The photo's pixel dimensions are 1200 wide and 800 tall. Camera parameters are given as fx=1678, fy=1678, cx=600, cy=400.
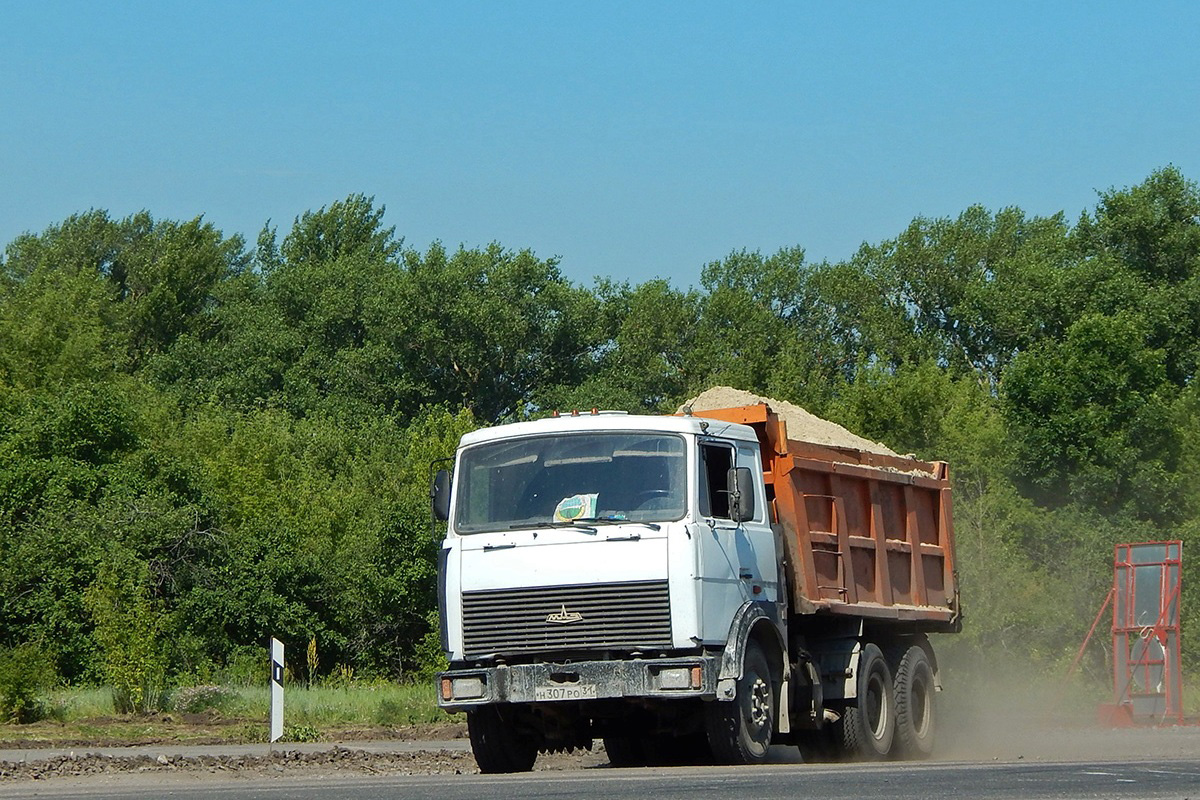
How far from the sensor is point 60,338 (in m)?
53.4

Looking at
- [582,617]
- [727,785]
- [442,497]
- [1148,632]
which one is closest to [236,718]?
[442,497]

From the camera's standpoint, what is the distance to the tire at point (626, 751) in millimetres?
15969

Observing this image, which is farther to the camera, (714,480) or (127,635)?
(127,635)

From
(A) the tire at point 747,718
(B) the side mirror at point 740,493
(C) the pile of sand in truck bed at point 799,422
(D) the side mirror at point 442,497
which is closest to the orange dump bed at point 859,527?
(A) the tire at point 747,718

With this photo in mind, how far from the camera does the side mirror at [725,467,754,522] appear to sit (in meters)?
14.3

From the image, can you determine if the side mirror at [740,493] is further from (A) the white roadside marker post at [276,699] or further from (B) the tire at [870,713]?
(A) the white roadside marker post at [276,699]

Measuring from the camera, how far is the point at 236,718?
2280cm

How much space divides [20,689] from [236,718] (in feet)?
9.29

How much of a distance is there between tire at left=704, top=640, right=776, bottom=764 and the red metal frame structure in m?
12.5

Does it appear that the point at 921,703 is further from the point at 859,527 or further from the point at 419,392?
the point at 419,392

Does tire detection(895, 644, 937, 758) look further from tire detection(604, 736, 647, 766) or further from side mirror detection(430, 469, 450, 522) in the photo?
side mirror detection(430, 469, 450, 522)

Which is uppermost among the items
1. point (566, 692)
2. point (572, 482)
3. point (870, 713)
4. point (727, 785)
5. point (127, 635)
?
point (572, 482)

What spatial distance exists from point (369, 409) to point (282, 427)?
26.9ft

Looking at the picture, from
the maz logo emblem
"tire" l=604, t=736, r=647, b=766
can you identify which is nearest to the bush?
"tire" l=604, t=736, r=647, b=766
